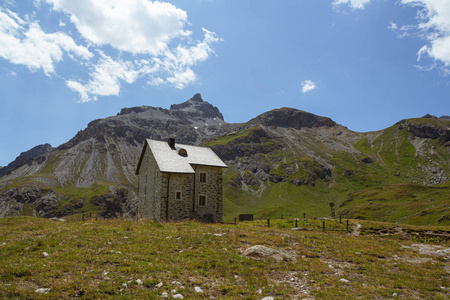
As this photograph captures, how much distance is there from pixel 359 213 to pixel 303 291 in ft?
408

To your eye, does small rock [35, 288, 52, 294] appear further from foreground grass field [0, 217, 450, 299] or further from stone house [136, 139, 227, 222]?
stone house [136, 139, 227, 222]

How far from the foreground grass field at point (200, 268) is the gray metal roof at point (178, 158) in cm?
2030

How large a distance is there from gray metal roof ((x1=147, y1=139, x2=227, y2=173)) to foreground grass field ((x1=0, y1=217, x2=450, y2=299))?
20299 millimetres

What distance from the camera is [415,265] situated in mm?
16625

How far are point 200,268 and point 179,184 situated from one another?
92.1ft

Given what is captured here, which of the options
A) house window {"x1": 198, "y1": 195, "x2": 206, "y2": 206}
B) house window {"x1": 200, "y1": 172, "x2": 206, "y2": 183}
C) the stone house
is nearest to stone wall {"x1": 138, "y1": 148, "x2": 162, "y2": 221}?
the stone house

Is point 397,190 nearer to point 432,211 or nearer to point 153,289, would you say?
point 432,211

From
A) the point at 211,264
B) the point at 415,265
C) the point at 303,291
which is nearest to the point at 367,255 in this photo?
the point at 415,265

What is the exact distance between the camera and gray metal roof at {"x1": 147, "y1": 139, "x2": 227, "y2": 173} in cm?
4091

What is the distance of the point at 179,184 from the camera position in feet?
135

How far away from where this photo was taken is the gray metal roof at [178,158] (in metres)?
40.9

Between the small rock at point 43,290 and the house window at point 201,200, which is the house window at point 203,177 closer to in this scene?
the house window at point 201,200

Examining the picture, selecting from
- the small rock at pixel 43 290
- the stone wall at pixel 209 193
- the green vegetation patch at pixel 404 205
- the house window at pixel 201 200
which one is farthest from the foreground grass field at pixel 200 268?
the green vegetation patch at pixel 404 205

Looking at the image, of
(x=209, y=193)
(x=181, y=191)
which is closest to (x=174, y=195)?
(x=181, y=191)
